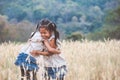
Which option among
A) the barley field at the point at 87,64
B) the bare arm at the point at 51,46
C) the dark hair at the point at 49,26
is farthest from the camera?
the barley field at the point at 87,64

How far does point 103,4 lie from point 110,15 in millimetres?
14684

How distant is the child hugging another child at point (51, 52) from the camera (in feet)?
11.9

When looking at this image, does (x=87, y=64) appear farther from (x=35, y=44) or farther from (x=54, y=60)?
(x=35, y=44)

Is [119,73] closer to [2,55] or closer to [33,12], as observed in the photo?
[2,55]

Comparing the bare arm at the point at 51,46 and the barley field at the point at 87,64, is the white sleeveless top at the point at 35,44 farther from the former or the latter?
the barley field at the point at 87,64

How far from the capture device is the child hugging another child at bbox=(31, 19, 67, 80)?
11.9 feet

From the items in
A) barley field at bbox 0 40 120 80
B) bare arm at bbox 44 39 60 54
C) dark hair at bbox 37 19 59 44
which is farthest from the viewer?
barley field at bbox 0 40 120 80

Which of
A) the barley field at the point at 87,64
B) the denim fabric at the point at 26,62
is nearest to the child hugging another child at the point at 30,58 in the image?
the denim fabric at the point at 26,62

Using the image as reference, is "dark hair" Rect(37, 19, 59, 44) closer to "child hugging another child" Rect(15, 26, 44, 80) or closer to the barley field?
"child hugging another child" Rect(15, 26, 44, 80)

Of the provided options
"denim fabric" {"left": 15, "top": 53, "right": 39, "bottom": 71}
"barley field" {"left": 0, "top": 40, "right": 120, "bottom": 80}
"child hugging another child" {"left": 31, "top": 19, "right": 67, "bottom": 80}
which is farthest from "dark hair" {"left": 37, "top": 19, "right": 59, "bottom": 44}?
"barley field" {"left": 0, "top": 40, "right": 120, "bottom": 80}

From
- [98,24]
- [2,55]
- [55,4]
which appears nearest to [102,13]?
[98,24]

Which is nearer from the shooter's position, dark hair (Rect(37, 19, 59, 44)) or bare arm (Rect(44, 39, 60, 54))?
bare arm (Rect(44, 39, 60, 54))

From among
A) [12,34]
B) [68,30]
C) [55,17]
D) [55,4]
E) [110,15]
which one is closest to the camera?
[110,15]

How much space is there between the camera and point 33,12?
126 feet
